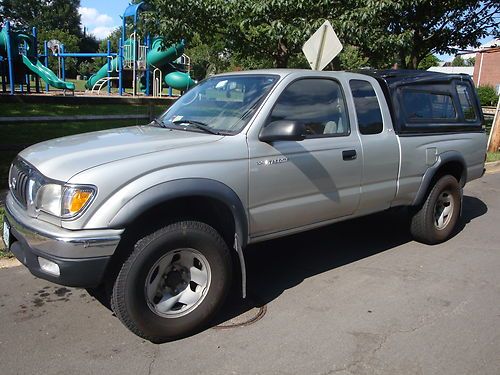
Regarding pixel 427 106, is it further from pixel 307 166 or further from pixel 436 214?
pixel 307 166

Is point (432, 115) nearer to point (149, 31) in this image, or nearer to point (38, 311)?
point (38, 311)

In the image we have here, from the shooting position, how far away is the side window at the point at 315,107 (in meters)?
4.02

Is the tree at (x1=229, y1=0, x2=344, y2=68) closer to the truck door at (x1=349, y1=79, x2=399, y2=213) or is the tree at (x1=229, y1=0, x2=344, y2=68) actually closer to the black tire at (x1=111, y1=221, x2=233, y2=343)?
the truck door at (x1=349, y1=79, x2=399, y2=213)

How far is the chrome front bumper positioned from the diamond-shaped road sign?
540cm

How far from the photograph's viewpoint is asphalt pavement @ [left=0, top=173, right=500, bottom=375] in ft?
10.3

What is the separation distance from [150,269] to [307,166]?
5.01 ft

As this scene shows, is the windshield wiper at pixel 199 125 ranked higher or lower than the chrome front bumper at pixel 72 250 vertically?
higher

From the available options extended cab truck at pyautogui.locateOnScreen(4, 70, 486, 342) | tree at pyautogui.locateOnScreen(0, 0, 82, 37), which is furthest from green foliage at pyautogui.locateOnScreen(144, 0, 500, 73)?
tree at pyautogui.locateOnScreen(0, 0, 82, 37)

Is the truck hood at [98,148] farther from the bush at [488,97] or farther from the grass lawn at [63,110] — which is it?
the bush at [488,97]

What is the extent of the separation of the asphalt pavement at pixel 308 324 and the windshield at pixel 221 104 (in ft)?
4.80

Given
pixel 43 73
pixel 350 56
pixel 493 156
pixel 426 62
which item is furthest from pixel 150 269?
pixel 426 62

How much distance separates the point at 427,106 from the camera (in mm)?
5375

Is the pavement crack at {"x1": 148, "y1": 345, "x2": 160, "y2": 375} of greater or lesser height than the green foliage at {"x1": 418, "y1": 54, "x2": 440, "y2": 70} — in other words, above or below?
below

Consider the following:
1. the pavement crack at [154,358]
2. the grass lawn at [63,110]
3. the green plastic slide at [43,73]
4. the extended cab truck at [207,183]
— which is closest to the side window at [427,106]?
the extended cab truck at [207,183]
